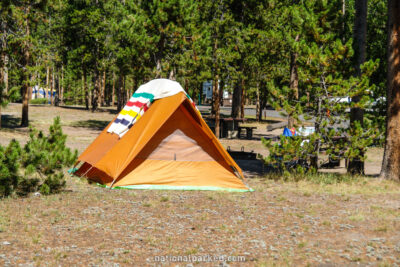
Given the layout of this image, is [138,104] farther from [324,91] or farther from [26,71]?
[26,71]

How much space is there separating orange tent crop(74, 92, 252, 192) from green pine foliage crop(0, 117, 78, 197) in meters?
1.69

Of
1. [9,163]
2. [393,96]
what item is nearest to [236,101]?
[393,96]

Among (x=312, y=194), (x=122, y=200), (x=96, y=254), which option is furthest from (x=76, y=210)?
(x=312, y=194)

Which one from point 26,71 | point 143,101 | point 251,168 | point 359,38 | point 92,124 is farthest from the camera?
point 92,124

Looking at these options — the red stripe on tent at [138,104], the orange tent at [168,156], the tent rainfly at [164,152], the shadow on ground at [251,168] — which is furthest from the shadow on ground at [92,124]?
the orange tent at [168,156]

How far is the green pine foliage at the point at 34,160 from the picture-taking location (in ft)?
28.2

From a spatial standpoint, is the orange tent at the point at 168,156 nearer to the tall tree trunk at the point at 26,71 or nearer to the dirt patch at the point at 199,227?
the dirt patch at the point at 199,227

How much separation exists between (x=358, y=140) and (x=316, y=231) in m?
5.54

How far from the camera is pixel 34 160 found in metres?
8.76

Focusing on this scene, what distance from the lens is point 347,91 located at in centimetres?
1179

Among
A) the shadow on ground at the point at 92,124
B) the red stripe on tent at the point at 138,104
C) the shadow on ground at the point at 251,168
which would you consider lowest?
the shadow on ground at the point at 251,168

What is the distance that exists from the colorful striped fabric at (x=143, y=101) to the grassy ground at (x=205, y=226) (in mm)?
1895

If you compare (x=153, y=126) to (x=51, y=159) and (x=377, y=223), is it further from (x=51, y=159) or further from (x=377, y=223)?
(x=377, y=223)

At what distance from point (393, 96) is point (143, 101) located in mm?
6744
